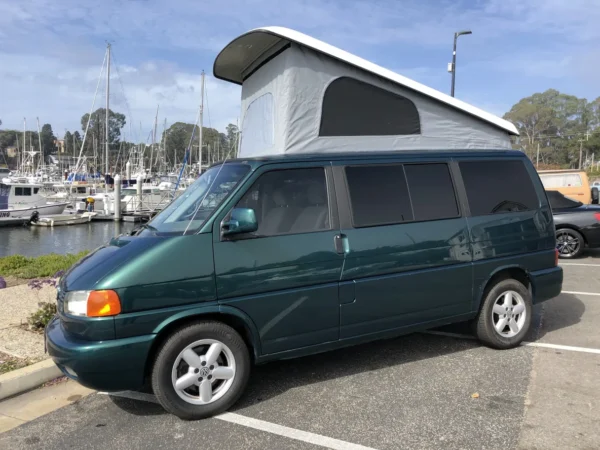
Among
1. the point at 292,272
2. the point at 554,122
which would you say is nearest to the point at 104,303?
the point at 292,272

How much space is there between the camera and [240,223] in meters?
3.76

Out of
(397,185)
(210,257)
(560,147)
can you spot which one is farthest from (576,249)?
(560,147)

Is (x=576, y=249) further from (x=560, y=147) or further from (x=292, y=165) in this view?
(x=560, y=147)

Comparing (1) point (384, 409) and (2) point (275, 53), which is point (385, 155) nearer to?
(2) point (275, 53)

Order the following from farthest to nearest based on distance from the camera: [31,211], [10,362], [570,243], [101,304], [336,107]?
1. [31,211]
2. [570,243]
3. [336,107]
4. [10,362]
5. [101,304]

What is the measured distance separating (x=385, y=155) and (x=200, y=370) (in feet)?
8.25

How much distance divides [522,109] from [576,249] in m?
95.8

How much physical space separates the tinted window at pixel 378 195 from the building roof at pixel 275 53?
1002 millimetres

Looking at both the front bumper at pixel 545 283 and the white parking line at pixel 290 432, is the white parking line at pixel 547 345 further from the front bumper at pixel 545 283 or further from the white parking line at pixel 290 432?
the white parking line at pixel 290 432

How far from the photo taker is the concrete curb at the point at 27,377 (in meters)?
4.27

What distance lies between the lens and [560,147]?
9412 centimetres

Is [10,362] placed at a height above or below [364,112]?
below

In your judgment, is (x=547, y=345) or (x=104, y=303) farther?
(x=547, y=345)

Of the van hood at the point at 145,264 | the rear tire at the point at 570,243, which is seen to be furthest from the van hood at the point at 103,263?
the rear tire at the point at 570,243
